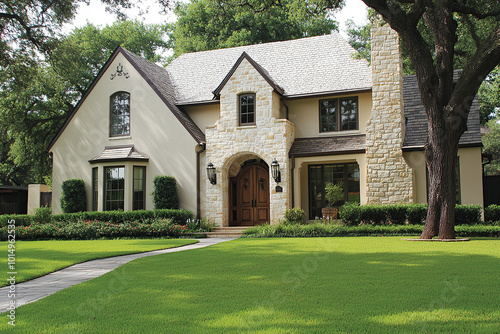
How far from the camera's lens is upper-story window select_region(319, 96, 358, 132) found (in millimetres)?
19516

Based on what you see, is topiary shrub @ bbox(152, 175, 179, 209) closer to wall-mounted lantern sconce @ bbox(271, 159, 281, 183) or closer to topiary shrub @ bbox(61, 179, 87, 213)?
topiary shrub @ bbox(61, 179, 87, 213)

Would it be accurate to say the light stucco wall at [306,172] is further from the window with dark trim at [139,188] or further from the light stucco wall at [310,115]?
the window with dark trim at [139,188]

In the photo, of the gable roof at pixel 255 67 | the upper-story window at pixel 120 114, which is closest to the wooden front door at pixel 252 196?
the gable roof at pixel 255 67

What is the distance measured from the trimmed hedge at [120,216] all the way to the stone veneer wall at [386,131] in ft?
24.5

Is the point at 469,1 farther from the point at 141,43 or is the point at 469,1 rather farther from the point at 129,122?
the point at 141,43

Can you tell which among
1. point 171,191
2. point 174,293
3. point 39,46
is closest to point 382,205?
point 171,191

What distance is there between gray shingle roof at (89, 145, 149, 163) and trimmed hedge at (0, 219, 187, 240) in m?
3.18

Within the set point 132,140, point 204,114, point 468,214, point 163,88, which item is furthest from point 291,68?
point 468,214

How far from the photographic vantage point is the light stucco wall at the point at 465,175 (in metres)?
17.1

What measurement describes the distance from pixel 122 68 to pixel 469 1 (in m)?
14.2

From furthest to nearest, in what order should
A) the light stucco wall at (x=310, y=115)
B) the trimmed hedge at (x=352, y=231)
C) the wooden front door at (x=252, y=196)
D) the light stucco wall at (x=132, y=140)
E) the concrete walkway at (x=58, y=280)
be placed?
1. the wooden front door at (x=252, y=196)
2. the light stucco wall at (x=132, y=140)
3. the light stucco wall at (x=310, y=115)
4. the trimmed hedge at (x=352, y=231)
5. the concrete walkway at (x=58, y=280)

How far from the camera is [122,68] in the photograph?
69.2 ft

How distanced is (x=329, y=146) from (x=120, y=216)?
350 inches

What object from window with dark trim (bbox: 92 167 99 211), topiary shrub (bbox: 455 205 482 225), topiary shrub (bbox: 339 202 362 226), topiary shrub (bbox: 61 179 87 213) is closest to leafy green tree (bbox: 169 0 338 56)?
window with dark trim (bbox: 92 167 99 211)
